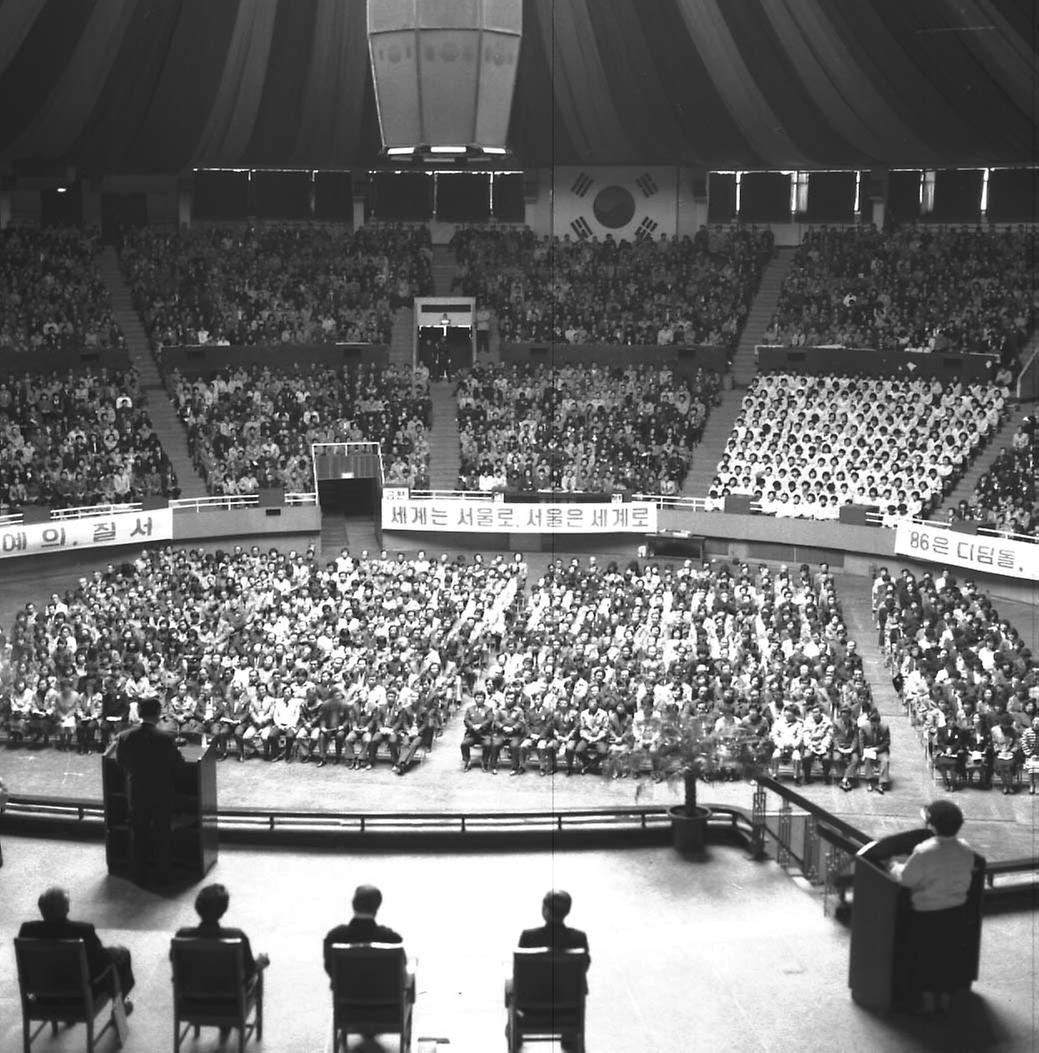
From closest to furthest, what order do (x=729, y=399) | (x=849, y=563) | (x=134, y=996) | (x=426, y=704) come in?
(x=134, y=996), (x=426, y=704), (x=849, y=563), (x=729, y=399)

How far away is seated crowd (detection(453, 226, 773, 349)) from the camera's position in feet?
119

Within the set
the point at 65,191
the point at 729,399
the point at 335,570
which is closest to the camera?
the point at 335,570

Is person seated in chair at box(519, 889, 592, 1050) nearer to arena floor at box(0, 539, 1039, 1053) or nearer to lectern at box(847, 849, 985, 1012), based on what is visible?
arena floor at box(0, 539, 1039, 1053)

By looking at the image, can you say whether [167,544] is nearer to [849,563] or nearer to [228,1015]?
[849,563]

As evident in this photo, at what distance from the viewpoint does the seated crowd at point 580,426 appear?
31.9 m

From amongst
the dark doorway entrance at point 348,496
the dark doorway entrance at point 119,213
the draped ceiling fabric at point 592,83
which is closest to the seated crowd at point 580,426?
the dark doorway entrance at point 348,496

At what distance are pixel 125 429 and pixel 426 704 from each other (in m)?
15.5

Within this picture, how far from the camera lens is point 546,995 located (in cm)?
779

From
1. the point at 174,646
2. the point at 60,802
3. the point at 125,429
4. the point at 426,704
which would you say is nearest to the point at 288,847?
the point at 60,802

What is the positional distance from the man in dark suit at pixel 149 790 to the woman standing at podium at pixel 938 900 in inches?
203

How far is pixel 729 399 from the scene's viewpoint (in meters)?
34.8

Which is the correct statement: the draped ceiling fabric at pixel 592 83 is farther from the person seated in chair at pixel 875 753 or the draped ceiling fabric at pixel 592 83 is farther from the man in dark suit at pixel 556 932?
the man in dark suit at pixel 556 932

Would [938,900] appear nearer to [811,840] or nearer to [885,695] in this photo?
[811,840]

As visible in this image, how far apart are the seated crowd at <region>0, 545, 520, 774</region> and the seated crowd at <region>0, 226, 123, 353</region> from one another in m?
11.1
